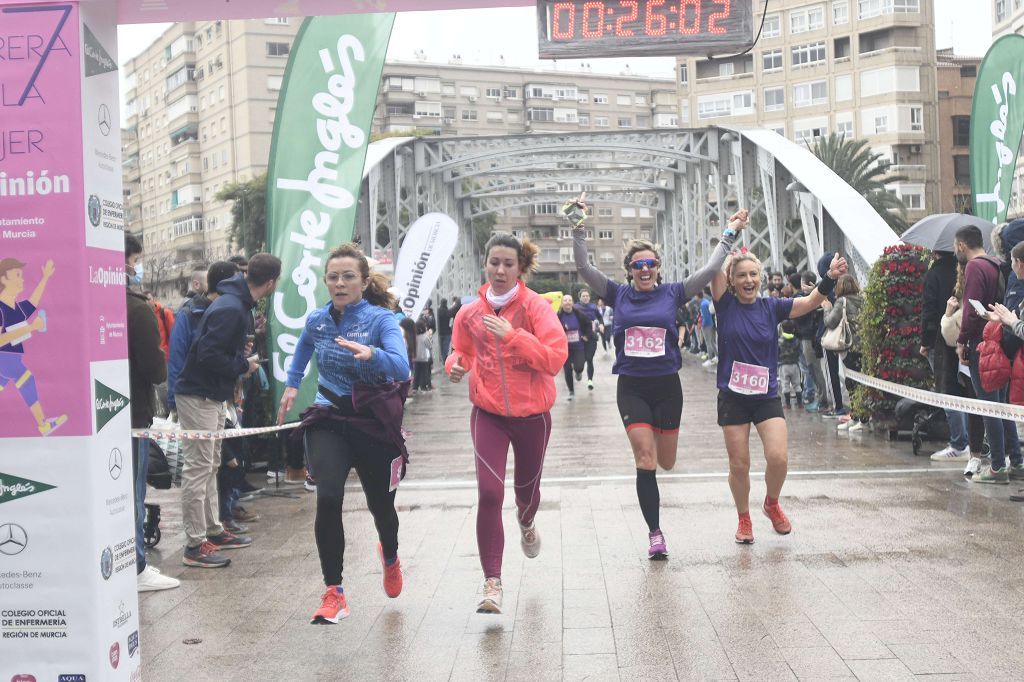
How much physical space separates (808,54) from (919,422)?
7417 centimetres

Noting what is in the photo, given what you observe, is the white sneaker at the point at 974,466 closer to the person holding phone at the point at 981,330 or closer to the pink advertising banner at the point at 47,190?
the person holding phone at the point at 981,330

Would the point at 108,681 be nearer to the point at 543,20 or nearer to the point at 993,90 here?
the point at 543,20

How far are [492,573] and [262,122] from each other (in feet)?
228

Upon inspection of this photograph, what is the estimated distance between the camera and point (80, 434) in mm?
4141

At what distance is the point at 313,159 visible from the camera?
10695mm

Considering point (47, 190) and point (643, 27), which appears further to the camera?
point (643, 27)

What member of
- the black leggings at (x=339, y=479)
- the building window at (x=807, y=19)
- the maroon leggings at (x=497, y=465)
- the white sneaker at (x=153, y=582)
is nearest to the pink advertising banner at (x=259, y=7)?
the black leggings at (x=339, y=479)

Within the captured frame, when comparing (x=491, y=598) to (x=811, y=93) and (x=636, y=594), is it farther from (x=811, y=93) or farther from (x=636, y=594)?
(x=811, y=93)

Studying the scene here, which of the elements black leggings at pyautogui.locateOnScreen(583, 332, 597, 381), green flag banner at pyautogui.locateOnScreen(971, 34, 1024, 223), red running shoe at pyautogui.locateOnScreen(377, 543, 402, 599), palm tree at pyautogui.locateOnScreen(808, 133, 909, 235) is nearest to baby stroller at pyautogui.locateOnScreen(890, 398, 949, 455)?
green flag banner at pyautogui.locateOnScreen(971, 34, 1024, 223)

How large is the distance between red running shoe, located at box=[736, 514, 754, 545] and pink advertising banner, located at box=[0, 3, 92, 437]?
457 centimetres

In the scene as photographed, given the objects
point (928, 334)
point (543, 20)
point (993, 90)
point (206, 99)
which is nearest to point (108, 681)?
point (543, 20)

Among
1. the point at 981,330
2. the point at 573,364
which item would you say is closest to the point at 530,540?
the point at 981,330

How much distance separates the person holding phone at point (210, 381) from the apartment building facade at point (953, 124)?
74.9 meters

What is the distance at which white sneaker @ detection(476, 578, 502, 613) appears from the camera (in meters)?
5.88
